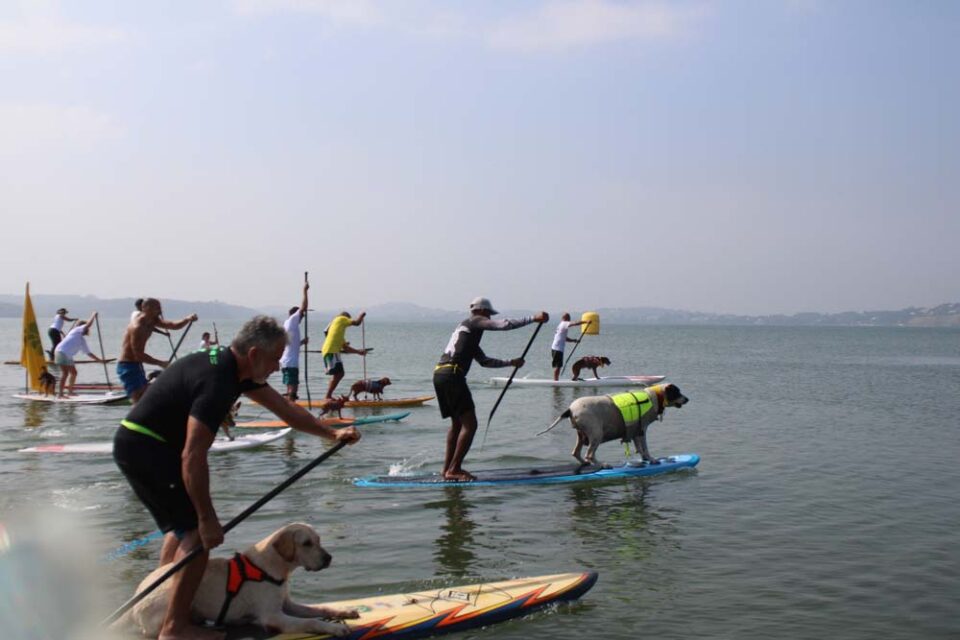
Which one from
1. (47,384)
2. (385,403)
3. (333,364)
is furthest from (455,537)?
(47,384)

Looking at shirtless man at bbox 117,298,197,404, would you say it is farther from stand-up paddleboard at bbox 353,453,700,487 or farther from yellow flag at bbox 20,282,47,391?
yellow flag at bbox 20,282,47,391

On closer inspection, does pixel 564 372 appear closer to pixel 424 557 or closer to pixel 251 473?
pixel 251 473

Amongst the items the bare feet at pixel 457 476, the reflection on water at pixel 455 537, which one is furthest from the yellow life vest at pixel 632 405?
the reflection on water at pixel 455 537

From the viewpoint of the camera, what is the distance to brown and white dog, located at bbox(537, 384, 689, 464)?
11.4 meters

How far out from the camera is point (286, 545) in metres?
5.22

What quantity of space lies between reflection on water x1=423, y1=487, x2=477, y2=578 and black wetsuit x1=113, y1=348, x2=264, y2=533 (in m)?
3.17

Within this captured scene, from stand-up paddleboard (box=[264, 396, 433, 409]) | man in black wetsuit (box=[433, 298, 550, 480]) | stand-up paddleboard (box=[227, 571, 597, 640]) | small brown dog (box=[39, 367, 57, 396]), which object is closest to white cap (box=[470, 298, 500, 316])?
A: man in black wetsuit (box=[433, 298, 550, 480])

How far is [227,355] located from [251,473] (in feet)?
24.3

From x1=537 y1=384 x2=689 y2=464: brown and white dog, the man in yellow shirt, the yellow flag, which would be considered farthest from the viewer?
the yellow flag

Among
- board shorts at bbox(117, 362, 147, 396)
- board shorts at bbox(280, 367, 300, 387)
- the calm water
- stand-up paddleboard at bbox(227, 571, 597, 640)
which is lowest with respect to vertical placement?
the calm water

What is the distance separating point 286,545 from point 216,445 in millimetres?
8444

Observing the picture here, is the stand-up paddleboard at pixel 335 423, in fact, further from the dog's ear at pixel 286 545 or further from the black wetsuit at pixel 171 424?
the black wetsuit at pixel 171 424

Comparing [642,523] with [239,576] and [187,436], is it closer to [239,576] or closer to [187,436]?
[239,576]

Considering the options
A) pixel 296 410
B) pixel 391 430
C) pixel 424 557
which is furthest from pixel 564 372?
pixel 296 410
